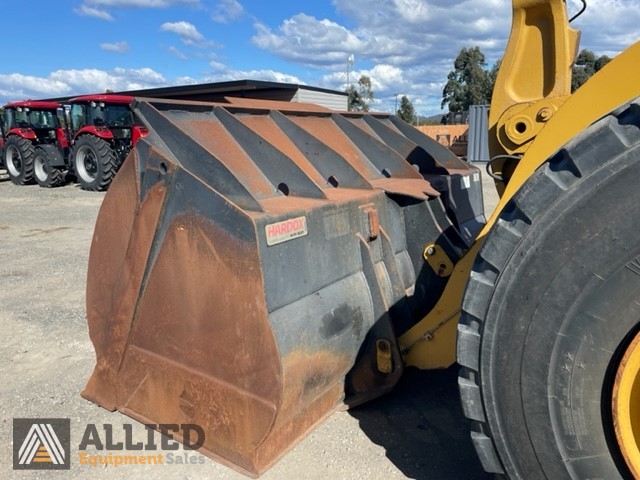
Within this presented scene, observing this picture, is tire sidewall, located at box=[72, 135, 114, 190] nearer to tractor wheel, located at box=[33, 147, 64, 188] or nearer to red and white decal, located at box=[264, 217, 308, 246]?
tractor wheel, located at box=[33, 147, 64, 188]

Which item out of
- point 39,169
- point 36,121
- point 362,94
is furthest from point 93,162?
point 362,94

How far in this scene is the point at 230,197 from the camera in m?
2.27

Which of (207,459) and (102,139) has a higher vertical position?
(102,139)

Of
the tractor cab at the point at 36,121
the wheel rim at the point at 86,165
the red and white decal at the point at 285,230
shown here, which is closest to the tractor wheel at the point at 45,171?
the tractor cab at the point at 36,121

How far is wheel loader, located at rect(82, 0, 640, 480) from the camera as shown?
4.98ft

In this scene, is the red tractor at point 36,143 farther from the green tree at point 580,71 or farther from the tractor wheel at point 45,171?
the green tree at point 580,71

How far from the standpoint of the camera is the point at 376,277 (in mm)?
2721

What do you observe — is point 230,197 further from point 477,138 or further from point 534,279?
point 477,138

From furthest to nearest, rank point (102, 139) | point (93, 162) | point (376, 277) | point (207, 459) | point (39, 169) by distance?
point (39, 169) < point (93, 162) < point (102, 139) < point (376, 277) < point (207, 459)

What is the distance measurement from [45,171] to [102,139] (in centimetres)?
313

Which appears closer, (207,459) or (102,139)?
(207,459)

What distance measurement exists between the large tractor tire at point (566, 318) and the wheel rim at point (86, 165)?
13386 millimetres

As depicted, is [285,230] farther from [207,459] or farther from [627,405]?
[627,405]

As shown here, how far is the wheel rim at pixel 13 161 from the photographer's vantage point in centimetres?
1588
